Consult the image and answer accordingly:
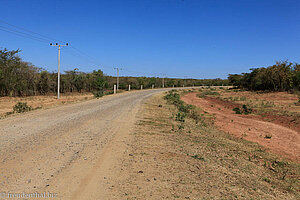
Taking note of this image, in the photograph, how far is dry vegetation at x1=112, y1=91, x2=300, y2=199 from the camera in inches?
139

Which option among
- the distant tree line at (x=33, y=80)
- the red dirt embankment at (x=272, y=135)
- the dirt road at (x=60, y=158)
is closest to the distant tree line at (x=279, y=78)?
the red dirt embankment at (x=272, y=135)

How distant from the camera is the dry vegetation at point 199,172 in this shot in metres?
3.54

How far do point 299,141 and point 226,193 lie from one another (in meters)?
8.38

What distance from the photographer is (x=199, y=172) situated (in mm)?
4316

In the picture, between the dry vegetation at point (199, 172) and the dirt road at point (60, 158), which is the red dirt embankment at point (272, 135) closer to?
the dry vegetation at point (199, 172)

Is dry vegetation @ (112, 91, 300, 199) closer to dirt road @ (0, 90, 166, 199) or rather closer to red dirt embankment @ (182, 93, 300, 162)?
dirt road @ (0, 90, 166, 199)

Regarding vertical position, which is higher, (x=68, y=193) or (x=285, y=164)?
(x=68, y=193)

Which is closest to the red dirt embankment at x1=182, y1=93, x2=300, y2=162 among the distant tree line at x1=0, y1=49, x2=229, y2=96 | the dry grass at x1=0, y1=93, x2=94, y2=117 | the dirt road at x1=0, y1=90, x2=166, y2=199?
the dirt road at x1=0, y1=90, x2=166, y2=199

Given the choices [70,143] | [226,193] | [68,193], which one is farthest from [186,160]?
[70,143]

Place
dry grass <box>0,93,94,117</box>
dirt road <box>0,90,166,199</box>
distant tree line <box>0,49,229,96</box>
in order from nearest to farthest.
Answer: dirt road <box>0,90,166,199</box> < dry grass <box>0,93,94,117</box> < distant tree line <box>0,49,229,96</box>

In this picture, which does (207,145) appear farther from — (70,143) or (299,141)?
(299,141)

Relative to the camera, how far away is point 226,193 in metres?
3.56

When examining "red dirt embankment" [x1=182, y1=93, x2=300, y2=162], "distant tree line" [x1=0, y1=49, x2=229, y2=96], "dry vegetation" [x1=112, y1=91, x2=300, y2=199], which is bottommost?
"red dirt embankment" [x1=182, y1=93, x2=300, y2=162]

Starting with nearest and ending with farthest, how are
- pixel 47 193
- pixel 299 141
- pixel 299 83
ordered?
pixel 47 193
pixel 299 141
pixel 299 83
